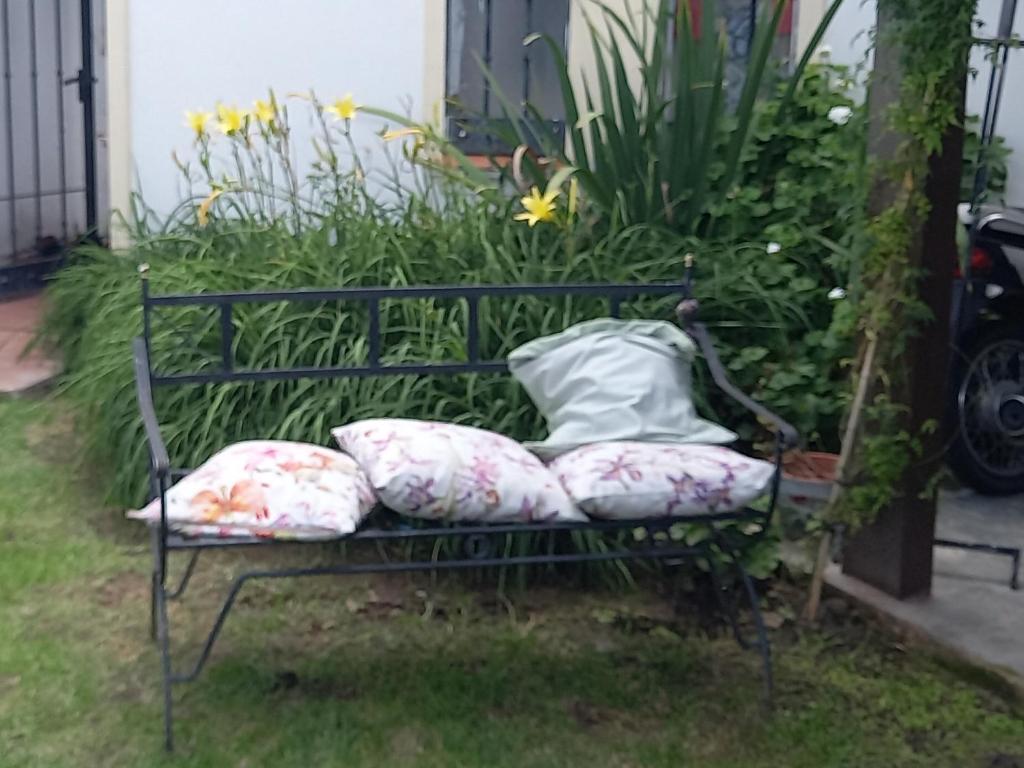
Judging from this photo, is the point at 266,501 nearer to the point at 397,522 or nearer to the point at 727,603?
the point at 397,522

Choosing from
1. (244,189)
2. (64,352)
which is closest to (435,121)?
(244,189)

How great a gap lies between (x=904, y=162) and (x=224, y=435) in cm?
208

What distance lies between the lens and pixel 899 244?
10.3ft

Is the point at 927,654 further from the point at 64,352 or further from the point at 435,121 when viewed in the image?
the point at 64,352

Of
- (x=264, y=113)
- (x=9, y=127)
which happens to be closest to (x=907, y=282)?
(x=264, y=113)

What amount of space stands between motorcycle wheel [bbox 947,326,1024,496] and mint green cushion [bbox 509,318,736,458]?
1579mm

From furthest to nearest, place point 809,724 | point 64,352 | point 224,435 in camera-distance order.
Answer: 1. point 64,352
2. point 224,435
3. point 809,724

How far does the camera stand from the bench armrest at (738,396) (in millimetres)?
2883

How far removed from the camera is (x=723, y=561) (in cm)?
353

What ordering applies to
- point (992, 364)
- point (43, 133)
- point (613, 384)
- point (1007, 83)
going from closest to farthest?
point (613, 384), point (992, 364), point (1007, 83), point (43, 133)

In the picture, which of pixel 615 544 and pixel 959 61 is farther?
pixel 615 544

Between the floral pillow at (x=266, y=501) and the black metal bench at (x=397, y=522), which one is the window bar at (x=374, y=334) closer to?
the black metal bench at (x=397, y=522)

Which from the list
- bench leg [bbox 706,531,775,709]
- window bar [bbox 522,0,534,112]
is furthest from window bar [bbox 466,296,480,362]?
window bar [bbox 522,0,534,112]

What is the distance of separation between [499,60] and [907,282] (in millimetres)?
2914
